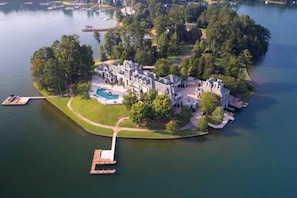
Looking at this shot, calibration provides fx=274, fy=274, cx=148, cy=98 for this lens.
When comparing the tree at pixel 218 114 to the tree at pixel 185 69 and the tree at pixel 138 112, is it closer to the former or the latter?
the tree at pixel 138 112

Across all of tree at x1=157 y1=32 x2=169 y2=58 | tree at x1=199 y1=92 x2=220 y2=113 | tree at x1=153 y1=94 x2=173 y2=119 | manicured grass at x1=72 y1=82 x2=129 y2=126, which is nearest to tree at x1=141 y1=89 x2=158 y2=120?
tree at x1=153 y1=94 x2=173 y2=119

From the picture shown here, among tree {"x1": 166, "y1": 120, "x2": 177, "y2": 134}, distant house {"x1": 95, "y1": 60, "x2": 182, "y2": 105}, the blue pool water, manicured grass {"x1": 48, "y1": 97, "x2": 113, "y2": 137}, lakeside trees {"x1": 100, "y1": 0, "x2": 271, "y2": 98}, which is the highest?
lakeside trees {"x1": 100, "y1": 0, "x2": 271, "y2": 98}

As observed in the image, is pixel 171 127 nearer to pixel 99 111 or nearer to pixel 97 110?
pixel 99 111

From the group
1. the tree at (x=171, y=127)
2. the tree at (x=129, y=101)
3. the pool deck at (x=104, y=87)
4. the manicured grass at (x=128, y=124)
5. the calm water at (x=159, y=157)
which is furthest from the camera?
the pool deck at (x=104, y=87)

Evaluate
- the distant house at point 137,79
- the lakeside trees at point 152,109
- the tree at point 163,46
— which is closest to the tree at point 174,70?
the distant house at point 137,79

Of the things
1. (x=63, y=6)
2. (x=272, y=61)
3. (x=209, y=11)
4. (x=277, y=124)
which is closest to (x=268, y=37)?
(x=272, y=61)

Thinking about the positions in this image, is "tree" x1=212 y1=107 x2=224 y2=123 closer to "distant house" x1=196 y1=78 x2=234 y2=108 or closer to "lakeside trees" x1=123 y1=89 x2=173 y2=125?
"distant house" x1=196 y1=78 x2=234 y2=108

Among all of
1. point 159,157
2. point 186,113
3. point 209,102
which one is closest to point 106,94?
point 186,113
